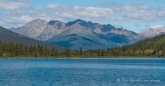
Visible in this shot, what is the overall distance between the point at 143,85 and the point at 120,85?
19.1 ft

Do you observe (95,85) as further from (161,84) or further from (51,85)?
(161,84)

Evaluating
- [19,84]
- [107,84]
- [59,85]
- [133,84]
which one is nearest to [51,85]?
[59,85]

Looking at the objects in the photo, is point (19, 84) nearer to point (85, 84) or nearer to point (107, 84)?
point (85, 84)

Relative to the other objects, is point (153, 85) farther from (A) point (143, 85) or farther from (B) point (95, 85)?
(B) point (95, 85)

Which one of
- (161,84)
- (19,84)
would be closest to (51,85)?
(19,84)

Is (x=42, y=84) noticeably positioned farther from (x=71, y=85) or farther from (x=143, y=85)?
(x=143, y=85)

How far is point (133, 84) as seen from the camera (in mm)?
81250

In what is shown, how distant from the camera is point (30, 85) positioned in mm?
79188

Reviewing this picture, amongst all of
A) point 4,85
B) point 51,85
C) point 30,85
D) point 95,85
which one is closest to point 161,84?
point 95,85

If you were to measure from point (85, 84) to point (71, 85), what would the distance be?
4.39 meters

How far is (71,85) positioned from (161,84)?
23.2 m

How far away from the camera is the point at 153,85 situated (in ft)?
262

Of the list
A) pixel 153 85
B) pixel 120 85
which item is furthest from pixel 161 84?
pixel 120 85

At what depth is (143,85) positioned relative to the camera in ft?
262
